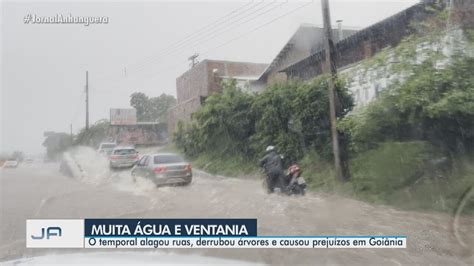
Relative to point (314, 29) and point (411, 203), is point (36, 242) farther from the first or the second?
point (314, 29)

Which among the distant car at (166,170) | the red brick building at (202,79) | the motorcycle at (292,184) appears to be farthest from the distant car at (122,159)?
the motorcycle at (292,184)

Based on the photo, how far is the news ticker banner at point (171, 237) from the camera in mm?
6188

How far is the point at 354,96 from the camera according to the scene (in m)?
13.3

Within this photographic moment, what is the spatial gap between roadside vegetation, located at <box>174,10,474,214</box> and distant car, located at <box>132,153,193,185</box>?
3.82 metres

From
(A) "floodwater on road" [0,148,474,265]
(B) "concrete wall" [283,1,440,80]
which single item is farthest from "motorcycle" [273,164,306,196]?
(B) "concrete wall" [283,1,440,80]

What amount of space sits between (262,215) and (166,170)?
6.30 metres

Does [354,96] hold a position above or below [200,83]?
below

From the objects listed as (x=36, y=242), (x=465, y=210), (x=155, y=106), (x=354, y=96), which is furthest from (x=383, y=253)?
(x=155, y=106)

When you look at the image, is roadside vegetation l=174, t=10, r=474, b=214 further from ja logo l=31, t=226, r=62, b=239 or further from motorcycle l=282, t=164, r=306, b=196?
ja logo l=31, t=226, r=62, b=239

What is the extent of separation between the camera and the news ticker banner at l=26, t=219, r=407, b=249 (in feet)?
20.3

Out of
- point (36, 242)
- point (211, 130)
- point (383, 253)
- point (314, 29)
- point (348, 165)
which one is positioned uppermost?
point (314, 29)

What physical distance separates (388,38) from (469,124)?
8.28 meters

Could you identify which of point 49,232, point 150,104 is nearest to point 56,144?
point 150,104

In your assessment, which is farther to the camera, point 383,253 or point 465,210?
point 465,210
